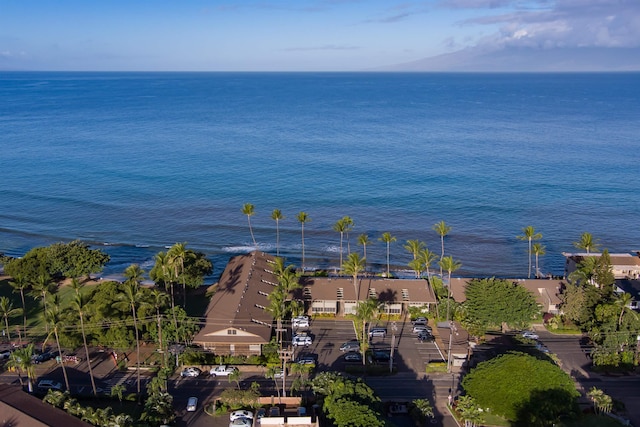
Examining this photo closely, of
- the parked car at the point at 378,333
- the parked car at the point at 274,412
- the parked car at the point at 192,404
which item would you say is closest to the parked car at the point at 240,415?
the parked car at the point at 274,412

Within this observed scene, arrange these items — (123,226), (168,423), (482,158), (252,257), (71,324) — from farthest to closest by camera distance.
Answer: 1. (482,158)
2. (123,226)
3. (252,257)
4. (71,324)
5. (168,423)

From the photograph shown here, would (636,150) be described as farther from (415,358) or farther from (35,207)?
(35,207)

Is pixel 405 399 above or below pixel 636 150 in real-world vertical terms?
below

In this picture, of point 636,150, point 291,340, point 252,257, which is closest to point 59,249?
point 252,257

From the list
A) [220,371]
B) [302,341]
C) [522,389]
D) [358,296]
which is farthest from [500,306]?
[220,371]

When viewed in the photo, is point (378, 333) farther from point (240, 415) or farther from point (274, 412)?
point (240, 415)

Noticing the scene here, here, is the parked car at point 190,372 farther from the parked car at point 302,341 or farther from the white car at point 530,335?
the white car at point 530,335

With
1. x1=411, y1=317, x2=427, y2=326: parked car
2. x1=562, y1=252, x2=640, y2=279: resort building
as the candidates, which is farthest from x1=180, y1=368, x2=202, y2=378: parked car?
x1=562, y1=252, x2=640, y2=279: resort building
